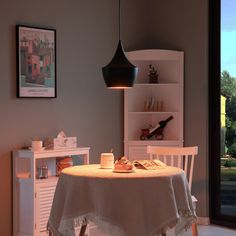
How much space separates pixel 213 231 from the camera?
202 inches

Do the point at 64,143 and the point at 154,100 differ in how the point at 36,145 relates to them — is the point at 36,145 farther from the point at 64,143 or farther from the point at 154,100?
the point at 154,100

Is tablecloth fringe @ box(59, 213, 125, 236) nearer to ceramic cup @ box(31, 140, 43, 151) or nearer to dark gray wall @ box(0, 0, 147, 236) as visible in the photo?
ceramic cup @ box(31, 140, 43, 151)

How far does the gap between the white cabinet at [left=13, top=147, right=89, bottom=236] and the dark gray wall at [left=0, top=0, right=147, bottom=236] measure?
0.09m

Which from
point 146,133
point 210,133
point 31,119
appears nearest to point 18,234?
point 31,119

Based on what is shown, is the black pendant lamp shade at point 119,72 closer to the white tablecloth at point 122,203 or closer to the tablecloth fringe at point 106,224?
the white tablecloth at point 122,203

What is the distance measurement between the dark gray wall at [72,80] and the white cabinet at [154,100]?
0.13 m

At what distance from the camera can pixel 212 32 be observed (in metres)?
5.45

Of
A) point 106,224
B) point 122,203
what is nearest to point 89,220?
point 106,224

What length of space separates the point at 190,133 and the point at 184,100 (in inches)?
14.4

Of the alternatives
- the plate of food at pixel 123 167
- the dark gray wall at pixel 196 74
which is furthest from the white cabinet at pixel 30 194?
the dark gray wall at pixel 196 74

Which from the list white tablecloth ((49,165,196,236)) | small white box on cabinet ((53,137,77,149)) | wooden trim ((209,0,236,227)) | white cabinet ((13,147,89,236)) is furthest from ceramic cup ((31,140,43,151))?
wooden trim ((209,0,236,227))

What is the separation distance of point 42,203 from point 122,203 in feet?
4.45

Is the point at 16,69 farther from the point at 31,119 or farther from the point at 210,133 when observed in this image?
the point at 210,133

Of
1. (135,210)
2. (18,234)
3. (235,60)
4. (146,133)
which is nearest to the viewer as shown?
(135,210)
